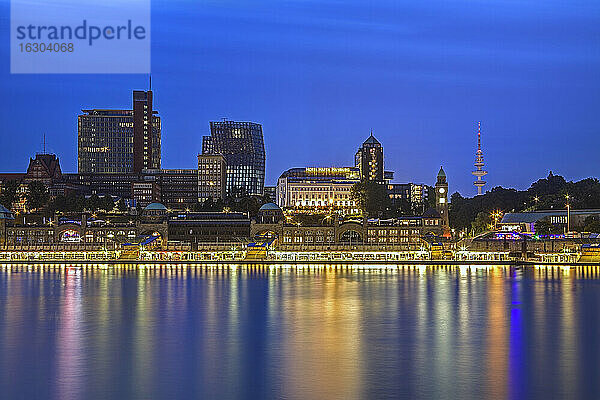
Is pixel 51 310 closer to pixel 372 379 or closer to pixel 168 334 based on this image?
pixel 168 334

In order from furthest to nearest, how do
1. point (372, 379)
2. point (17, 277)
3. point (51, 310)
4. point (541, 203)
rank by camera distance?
point (541, 203), point (17, 277), point (51, 310), point (372, 379)

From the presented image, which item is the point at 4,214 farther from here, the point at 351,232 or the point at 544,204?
the point at 544,204

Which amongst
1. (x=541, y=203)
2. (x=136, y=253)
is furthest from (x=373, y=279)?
(x=541, y=203)

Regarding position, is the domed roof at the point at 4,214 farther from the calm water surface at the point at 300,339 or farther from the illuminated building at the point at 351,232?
the calm water surface at the point at 300,339

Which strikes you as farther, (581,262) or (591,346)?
(581,262)

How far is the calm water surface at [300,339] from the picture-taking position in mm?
48844

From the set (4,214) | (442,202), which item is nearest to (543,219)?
(442,202)

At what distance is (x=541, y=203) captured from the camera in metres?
188

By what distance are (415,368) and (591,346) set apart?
1490 centimetres

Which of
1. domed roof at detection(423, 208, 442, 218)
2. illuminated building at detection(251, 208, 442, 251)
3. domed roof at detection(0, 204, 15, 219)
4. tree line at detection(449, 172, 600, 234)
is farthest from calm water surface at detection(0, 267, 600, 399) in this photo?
tree line at detection(449, 172, 600, 234)

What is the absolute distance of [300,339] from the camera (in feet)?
206

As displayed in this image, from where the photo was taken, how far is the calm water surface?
48844 millimetres

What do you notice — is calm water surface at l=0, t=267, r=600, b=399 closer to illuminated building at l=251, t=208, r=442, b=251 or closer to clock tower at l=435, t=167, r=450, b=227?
illuminated building at l=251, t=208, r=442, b=251

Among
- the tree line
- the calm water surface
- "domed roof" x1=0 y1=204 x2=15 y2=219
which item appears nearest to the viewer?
the calm water surface
